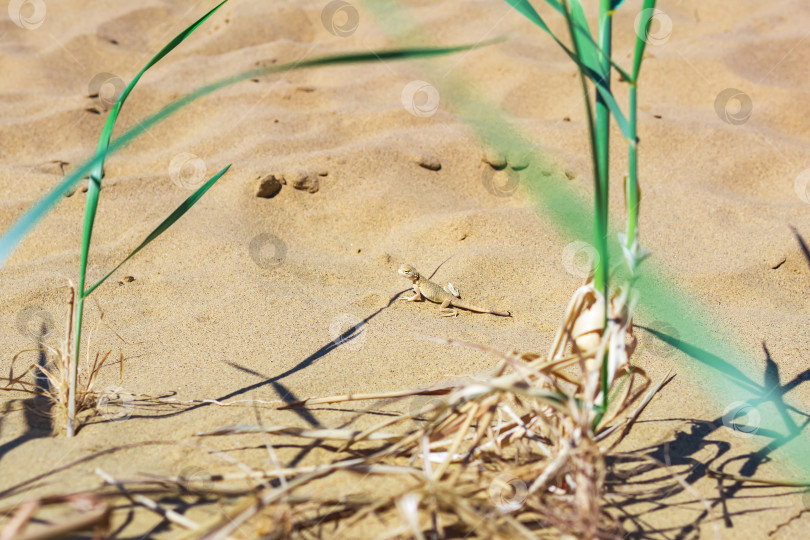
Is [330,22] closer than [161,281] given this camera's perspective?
No

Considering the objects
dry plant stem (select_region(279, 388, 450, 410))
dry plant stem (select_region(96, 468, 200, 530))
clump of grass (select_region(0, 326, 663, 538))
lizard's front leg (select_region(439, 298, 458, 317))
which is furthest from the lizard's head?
dry plant stem (select_region(96, 468, 200, 530))

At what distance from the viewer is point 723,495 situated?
133cm

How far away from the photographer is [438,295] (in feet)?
8.15

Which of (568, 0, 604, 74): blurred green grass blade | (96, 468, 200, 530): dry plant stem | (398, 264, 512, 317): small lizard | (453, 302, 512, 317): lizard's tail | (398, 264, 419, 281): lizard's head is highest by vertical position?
(398, 264, 419, 281): lizard's head

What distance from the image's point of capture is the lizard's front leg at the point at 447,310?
2442 millimetres

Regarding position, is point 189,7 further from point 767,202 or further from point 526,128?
point 767,202

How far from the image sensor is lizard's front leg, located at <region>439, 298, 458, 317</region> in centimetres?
244

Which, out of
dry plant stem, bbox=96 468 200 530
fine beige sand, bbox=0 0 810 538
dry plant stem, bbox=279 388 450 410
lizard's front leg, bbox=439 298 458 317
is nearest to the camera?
dry plant stem, bbox=96 468 200 530

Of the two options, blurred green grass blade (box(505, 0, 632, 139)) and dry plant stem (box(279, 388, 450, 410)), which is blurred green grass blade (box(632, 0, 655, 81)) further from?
dry plant stem (box(279, 388, 450, 410))

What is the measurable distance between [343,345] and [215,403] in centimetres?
51

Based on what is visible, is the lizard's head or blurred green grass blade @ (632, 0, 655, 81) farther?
the lizard's head

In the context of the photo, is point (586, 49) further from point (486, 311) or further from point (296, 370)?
point (486, 311)

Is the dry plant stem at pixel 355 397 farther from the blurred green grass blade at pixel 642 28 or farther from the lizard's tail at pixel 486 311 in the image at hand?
the lizard's tail at pixel 486 311

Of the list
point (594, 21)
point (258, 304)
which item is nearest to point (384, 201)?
point (258, 304)
